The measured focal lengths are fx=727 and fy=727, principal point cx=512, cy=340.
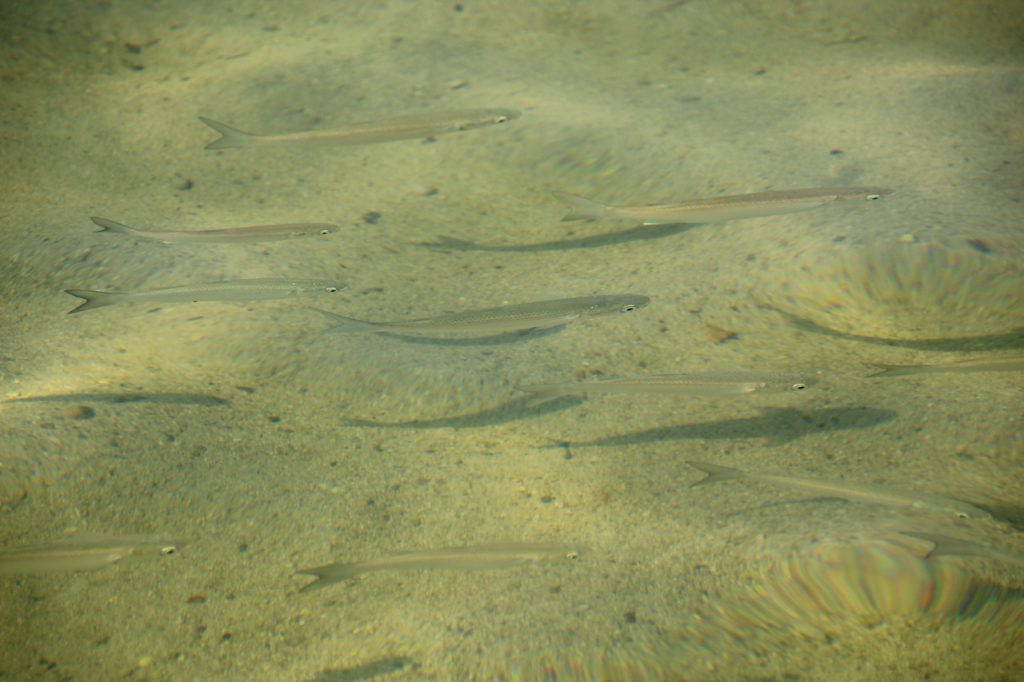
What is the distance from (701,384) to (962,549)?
1.18m

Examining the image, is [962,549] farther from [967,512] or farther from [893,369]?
[893,369]

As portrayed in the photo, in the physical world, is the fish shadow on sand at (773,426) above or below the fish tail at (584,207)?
below

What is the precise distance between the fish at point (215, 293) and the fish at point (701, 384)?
1.40 meters

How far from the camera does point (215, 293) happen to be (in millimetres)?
3760

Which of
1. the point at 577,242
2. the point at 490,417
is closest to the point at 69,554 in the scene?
the point at 490,417

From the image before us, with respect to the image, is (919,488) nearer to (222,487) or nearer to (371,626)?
(371,626)

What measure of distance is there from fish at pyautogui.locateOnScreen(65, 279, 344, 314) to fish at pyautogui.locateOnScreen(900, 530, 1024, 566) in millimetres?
3026

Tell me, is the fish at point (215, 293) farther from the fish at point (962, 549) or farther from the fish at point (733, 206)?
the fish at point (962, 549)

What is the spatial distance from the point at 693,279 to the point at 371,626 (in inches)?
112

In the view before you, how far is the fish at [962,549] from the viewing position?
8.72ft

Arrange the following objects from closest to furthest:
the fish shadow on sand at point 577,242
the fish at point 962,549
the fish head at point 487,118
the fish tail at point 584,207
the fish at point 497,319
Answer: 1. the fish at point 962,549
2. the fish at point 497,319
3. the fish tail at point 584,207
4. the fish shadow on sand at point 577,242
5. the fish head at point 487,118

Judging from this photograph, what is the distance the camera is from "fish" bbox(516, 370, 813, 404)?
11.0 ft

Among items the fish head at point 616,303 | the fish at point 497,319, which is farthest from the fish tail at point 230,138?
the fish head at point 616,303

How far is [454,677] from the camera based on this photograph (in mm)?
2602
